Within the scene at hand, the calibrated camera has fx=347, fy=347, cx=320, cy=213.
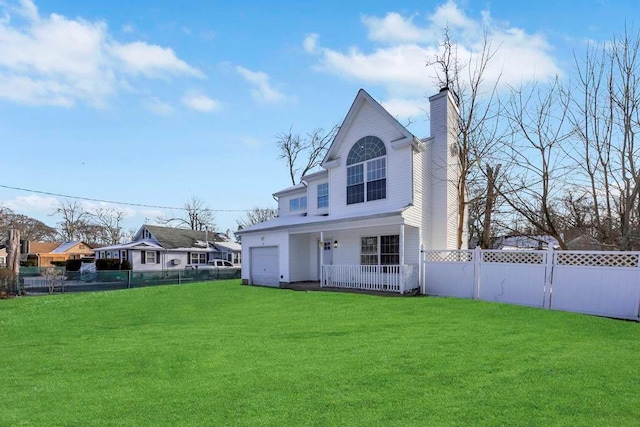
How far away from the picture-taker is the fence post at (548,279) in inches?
406

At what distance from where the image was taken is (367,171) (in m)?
15.9

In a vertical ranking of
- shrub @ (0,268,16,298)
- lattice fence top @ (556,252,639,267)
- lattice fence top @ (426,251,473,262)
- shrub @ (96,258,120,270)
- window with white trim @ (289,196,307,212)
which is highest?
window with white trim @ (289,196,307,212)

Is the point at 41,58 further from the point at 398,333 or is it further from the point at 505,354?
the point at 505,354

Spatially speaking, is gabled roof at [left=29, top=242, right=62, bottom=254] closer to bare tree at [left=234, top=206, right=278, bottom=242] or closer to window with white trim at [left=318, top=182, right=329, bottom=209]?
bare tree at [left=234, top=206, right=278, bottom=242]

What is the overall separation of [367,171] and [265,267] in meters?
7.44

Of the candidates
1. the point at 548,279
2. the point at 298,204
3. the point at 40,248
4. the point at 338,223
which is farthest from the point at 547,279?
the point at 40,248

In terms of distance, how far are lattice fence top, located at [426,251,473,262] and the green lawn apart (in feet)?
11.1

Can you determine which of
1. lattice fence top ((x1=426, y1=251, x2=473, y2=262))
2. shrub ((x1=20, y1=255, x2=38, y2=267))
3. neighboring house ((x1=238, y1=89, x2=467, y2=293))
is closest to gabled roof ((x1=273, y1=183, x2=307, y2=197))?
neighboring house ((x1=238, y1=89, x2=467, y2=293))

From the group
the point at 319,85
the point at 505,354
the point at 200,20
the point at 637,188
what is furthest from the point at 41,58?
the point at 637,188

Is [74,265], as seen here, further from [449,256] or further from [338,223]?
[449,256]

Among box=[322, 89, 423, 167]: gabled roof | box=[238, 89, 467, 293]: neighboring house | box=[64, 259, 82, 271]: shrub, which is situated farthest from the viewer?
box=[64, 259, 82, 271]: shrub

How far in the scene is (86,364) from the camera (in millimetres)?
5809

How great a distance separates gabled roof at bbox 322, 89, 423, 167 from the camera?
14.3 meters

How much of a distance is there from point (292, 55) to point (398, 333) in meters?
10.4
